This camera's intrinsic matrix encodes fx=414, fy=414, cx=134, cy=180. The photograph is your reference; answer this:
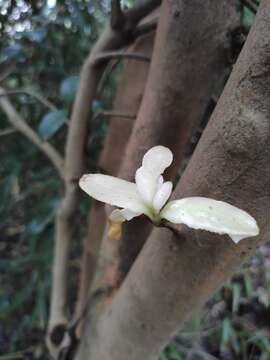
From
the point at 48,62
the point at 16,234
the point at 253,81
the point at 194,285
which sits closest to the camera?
the point at 253,81

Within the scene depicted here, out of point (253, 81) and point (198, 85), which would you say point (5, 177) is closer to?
point (198, 85)

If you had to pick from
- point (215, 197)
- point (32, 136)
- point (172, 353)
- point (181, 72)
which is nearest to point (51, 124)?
point (32, 136)

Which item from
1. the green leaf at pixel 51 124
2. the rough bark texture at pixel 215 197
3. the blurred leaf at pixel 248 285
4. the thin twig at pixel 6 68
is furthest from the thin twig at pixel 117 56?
the blurred leaf at pixel 248 285

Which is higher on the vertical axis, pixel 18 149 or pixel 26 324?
pixel 18 149

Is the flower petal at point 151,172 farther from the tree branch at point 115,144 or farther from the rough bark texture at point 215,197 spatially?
the tree branch at point 115,144

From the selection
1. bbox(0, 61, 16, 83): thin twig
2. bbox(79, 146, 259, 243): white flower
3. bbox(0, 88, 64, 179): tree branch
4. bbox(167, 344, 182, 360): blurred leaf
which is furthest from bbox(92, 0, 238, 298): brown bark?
bbox(167, 344, 182, 360): blurred leaf

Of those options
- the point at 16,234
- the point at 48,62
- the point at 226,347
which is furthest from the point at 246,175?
the point at 16,234

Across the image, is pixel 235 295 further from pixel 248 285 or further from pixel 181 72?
pixel 181 72
